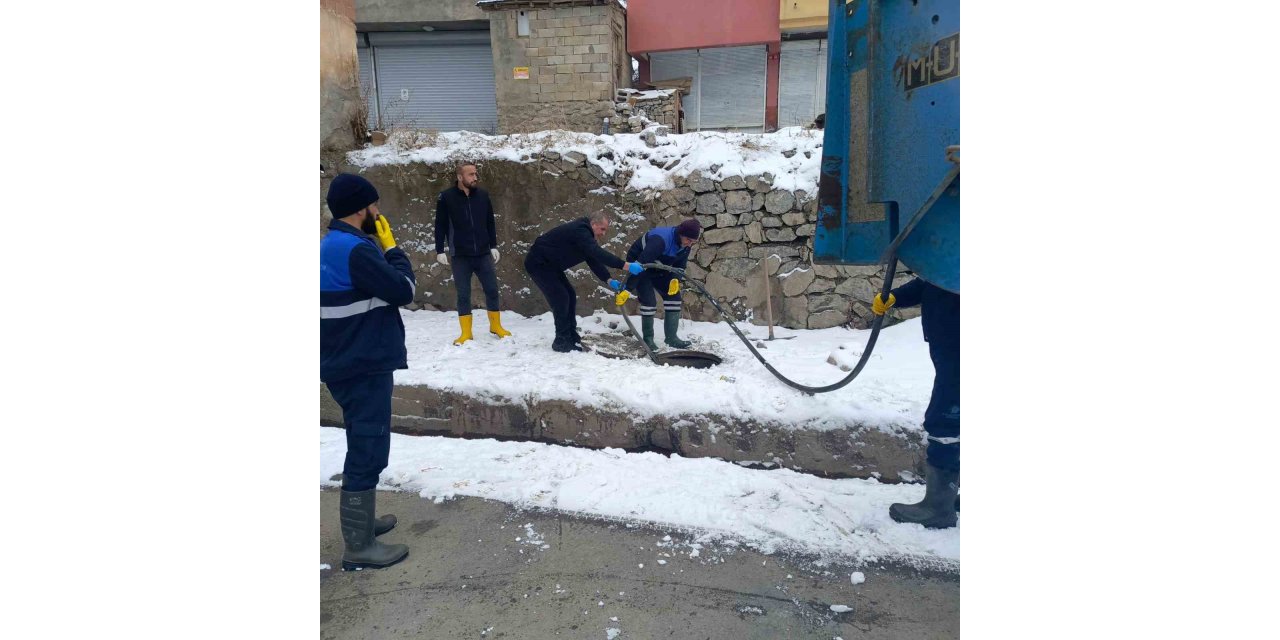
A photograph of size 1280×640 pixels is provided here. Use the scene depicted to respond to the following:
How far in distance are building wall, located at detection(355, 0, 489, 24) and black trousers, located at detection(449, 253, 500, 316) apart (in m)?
6.51

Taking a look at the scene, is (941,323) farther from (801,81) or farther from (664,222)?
(801,81)

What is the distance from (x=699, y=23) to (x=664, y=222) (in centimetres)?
630

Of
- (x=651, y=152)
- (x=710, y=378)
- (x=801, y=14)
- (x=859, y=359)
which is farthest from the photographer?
(x=801, y=14)

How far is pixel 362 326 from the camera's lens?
6.77ft

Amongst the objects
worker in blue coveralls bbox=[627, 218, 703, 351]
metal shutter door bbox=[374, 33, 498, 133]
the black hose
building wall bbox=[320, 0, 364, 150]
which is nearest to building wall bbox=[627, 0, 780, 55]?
metal shutter door bbox=[374, 33, 498, 133]

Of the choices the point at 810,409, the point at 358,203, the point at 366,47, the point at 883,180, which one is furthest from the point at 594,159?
the point at 366,47

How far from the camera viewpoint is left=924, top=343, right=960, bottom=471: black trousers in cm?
232

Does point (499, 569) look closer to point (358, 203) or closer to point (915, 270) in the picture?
point (358, 203)

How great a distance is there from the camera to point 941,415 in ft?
7.68

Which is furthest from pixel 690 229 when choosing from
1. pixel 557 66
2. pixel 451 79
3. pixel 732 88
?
pixel 451 79

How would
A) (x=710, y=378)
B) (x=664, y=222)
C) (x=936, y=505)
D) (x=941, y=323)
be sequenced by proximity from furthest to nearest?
1. (x=664, y=222)
2. (x=710, y=378)
3. (x=936, y=505)
4. (x=941, y=323)

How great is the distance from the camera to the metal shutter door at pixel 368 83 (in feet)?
24.0

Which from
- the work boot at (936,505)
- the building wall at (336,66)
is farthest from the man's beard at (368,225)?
the work boot at (936,505)

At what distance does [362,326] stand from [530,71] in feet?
27.5
